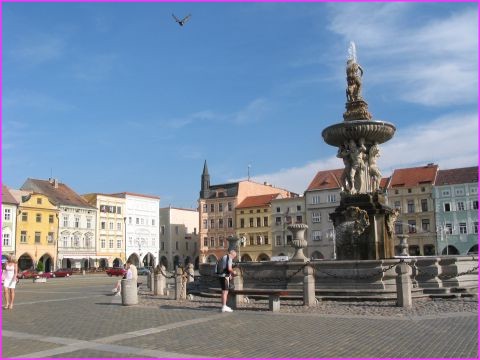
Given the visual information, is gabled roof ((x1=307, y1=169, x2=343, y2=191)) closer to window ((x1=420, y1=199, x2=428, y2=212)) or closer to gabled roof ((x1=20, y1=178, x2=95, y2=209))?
window ((x1=420, y1=199, x2=428, y2=212))

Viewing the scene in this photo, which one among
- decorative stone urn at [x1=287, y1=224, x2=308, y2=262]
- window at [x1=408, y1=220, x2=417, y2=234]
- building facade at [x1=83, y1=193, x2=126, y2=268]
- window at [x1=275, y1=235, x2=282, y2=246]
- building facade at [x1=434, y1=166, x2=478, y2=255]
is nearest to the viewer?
decorative stone urn at [x1=287, y1=224, x2=308, y2=262]

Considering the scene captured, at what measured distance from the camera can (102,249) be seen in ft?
266

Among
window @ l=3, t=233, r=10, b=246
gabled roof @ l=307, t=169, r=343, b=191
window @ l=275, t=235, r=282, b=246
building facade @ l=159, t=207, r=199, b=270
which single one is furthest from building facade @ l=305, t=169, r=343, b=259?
window @ l=3, t=233, r=10, b=246

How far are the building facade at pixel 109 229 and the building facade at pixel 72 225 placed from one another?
1.26m

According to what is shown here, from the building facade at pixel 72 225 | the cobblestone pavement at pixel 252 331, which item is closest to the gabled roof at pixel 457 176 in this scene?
the building facade at pixel 72 225

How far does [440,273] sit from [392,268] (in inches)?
69.6

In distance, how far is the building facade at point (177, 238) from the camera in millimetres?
96688

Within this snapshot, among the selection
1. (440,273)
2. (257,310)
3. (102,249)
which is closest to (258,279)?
(257,310)

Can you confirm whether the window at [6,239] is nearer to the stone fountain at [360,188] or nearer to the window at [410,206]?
the window at [410,206]

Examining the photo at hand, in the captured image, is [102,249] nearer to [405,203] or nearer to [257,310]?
[405,203]

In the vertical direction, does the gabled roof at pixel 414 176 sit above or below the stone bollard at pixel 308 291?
above

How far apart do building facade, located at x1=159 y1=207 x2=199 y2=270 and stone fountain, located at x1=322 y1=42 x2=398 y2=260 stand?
7635 cm

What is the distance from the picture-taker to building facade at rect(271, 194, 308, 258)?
7719 centimetres

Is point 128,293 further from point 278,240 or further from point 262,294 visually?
point 278,240
